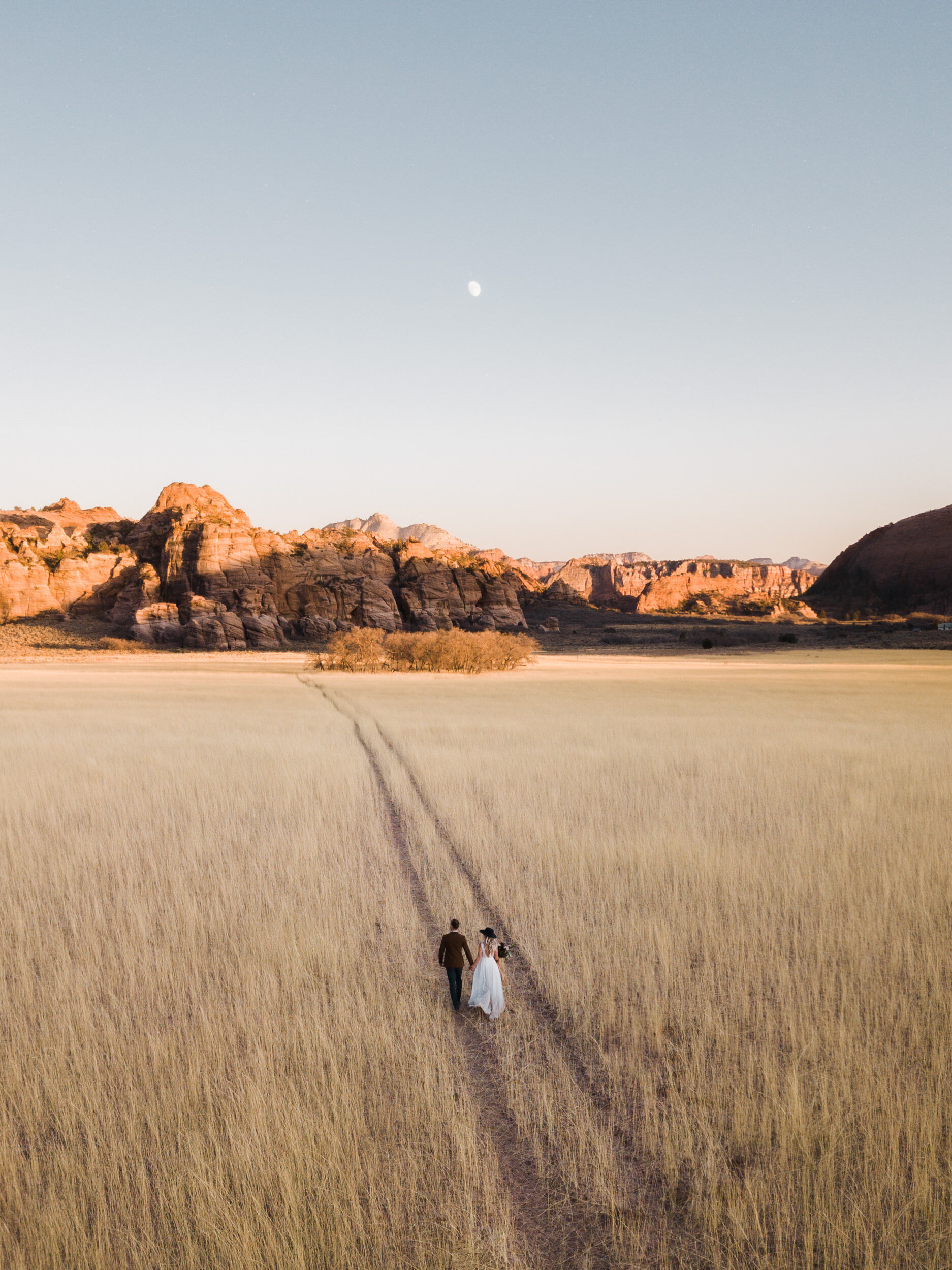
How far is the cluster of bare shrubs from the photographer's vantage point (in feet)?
177

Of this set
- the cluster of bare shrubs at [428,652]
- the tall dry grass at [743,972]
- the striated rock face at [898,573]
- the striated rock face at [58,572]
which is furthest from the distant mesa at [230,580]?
the striated rock face at [898,573]

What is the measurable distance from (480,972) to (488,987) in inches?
4.7

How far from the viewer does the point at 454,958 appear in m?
5.25

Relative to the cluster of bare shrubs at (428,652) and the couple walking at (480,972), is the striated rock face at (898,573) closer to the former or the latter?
the cluster of bare shrubs at (428,652)

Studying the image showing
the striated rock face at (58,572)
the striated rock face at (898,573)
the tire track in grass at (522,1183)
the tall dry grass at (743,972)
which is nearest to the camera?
the tire track in grass at (522,1183)

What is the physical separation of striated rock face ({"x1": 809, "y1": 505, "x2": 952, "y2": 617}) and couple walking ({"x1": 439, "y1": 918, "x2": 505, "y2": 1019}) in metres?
140

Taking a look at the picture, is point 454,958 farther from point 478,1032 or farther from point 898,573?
point 898,573

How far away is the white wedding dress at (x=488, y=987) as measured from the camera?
5055 mm

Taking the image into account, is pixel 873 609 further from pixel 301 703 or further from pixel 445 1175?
pixel 445 1175

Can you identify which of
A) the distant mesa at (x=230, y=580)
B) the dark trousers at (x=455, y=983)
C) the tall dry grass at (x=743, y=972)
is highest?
the distant mesa at (x=230, y=580)

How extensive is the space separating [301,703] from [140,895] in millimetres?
23449

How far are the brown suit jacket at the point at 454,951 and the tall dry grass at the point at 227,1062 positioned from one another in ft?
1.26

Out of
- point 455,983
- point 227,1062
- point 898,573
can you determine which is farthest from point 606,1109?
point 898,573

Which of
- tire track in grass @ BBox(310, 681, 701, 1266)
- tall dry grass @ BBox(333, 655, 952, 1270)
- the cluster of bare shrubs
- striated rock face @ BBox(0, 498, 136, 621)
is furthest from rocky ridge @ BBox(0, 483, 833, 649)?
tire track in grass @ BBox(310, 681, 701, 1266)
